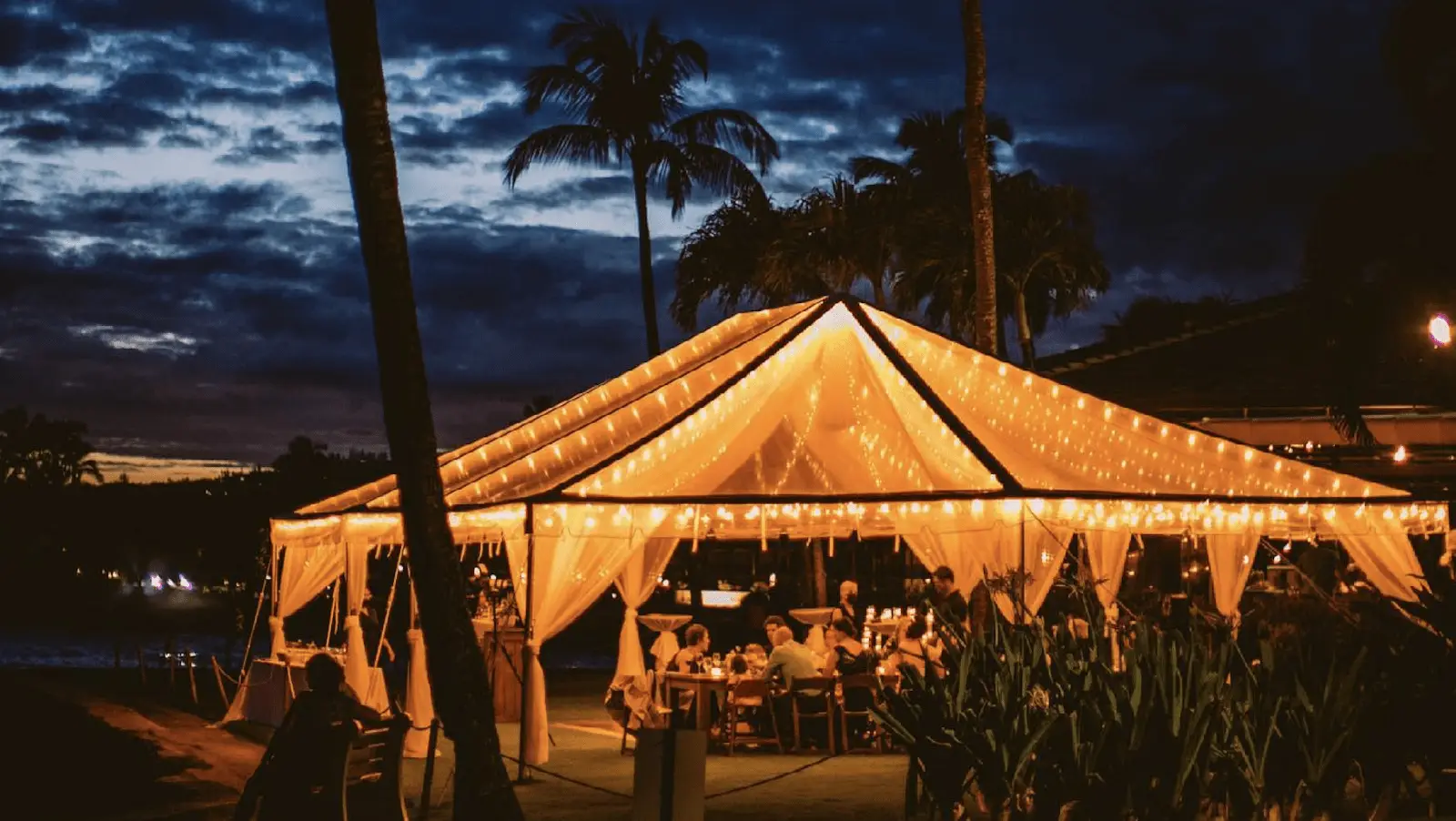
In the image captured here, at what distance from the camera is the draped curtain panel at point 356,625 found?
14602 millimetres

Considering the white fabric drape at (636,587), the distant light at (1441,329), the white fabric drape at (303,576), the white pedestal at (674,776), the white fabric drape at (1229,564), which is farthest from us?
the white fabric drape at (303,576)

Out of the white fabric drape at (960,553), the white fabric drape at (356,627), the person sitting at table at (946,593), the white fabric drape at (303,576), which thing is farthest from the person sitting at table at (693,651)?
the white fabric drape at (303,576)

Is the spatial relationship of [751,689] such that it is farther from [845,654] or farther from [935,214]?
[935,214]

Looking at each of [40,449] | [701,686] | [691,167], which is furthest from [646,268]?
[40,449]

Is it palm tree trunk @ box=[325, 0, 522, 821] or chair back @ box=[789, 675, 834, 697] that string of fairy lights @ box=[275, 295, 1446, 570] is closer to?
chair back @ box=[789, 675, 834, 697]

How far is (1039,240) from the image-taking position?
26.7m

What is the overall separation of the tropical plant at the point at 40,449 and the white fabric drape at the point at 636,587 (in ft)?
225

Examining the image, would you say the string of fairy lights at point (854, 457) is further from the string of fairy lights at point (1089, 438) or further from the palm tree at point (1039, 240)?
the palm tree at point (1039, 240)

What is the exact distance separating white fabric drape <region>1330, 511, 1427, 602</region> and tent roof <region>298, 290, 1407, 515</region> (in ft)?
Answer: 0.90

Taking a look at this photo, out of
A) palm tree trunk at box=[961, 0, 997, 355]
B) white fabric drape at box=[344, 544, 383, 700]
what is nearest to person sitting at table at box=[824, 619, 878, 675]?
white fabric drape at box=[344, 544, 383, 700]

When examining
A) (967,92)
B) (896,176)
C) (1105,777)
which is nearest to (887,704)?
(1105,777)

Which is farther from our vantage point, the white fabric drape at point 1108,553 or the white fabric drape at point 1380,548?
the white fabric drape at point 1380,548

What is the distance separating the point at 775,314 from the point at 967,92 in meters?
3.86

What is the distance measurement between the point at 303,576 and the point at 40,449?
71.2 meters
